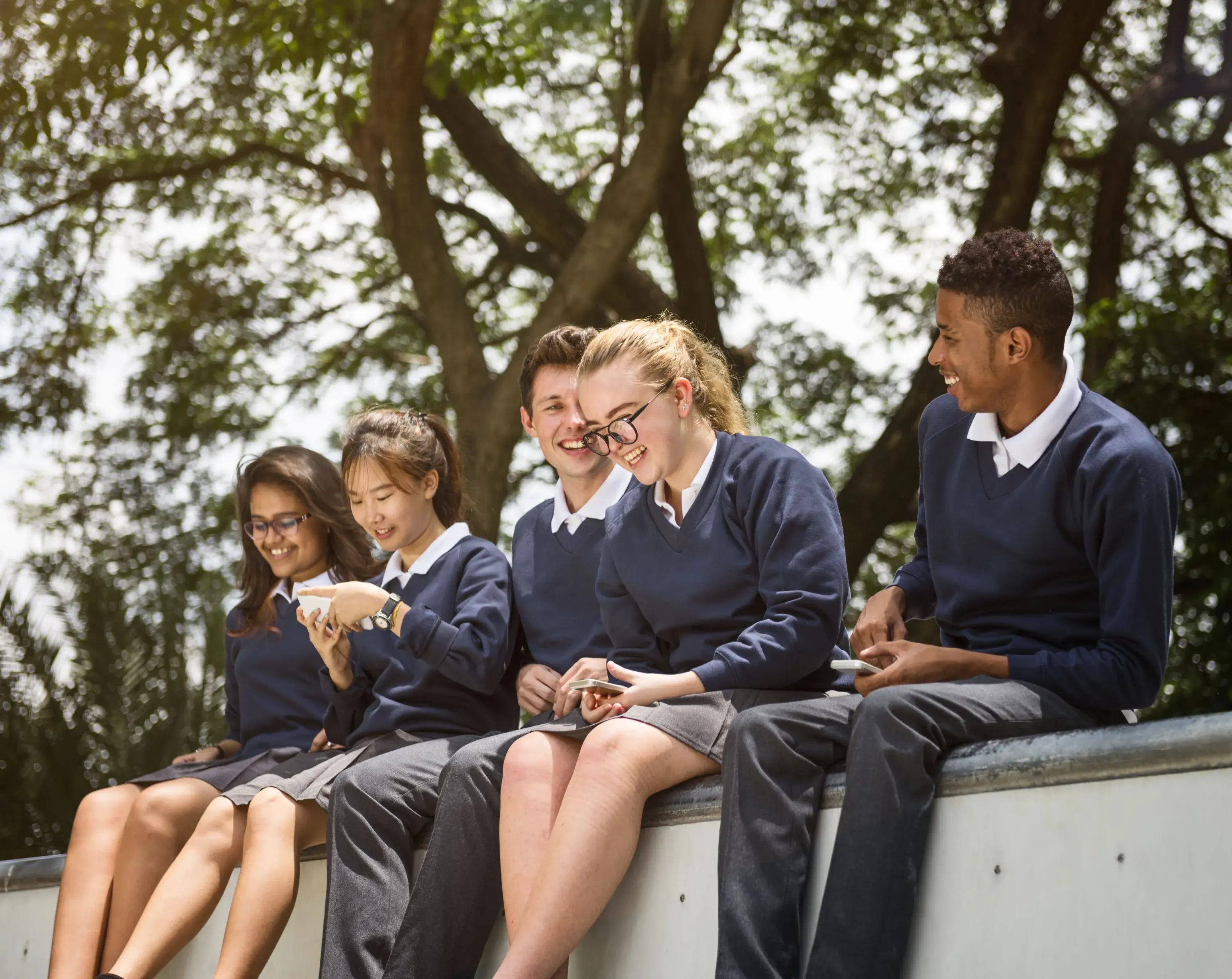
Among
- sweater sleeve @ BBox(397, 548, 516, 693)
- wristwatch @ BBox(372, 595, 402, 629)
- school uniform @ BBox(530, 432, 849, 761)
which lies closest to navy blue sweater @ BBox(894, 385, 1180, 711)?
school uniform @ BBox(530, 432, 849, 761)

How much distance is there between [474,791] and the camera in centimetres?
276

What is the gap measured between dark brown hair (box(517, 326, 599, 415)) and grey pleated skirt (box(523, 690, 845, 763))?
49.8 inches

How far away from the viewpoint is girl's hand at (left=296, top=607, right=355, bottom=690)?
11.0ft

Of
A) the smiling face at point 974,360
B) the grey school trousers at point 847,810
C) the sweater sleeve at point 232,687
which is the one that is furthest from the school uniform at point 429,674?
the smiling face at point 974,360

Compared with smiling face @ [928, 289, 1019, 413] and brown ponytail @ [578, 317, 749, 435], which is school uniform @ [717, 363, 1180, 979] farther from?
brown ponytail @ [578, 317, 749, 435]

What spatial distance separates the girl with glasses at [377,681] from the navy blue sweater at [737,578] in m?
0.48

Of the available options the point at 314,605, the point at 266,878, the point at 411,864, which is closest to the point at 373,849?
the point at 411,864

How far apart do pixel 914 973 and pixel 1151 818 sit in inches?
17.6

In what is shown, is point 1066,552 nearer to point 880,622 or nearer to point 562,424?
point 880,622

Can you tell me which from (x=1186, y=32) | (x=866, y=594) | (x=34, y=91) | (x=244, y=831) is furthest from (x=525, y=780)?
(x=1186, y=32)

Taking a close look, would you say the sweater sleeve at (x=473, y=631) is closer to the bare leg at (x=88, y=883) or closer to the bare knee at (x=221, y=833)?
the bare knee at (x=221, y=833)

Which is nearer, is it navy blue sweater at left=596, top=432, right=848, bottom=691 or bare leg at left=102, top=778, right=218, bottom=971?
navy blue sweater at left=596, top=432, right=848, bottom=691

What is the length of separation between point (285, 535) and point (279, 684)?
0.44m

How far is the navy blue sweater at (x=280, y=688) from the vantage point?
399 centimetres
